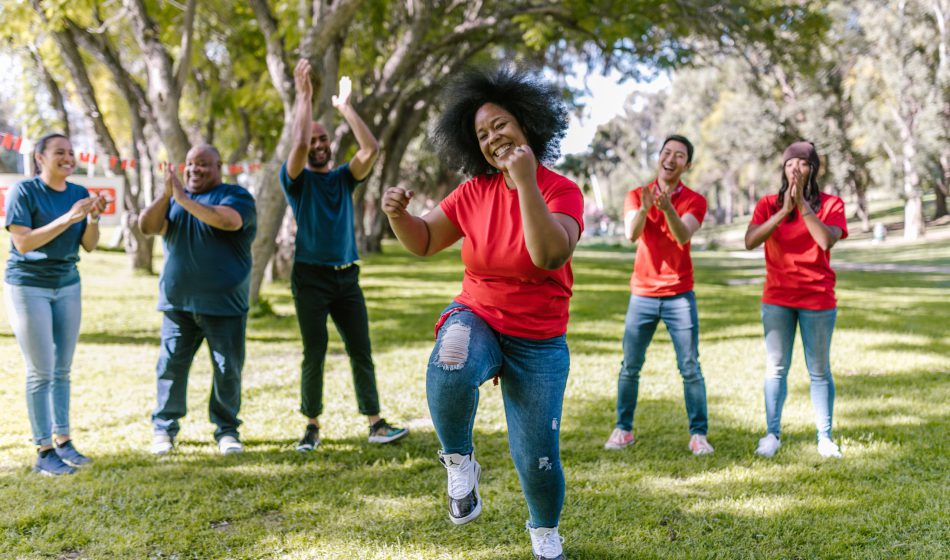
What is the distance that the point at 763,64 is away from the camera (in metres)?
14.7

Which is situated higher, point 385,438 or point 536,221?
point 536,221

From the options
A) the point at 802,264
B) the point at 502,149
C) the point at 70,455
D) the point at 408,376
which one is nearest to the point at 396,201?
the point at 502,149

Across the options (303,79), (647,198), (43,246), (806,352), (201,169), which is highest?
(303,79)

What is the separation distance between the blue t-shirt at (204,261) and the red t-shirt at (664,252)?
2.54 meters

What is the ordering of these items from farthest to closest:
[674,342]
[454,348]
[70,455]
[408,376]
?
1. [408,376]
2. [674,342]
3. [70,455]
4. [454,348]

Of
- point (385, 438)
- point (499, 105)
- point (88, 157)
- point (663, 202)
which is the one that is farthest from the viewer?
point (88, 157)

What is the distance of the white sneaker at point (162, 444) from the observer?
16.8 ft

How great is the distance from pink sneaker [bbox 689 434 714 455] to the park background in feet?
0.40

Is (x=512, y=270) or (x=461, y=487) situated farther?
(x=461, y=487)

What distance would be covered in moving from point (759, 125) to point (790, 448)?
38981 millimetres

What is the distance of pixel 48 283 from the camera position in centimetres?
482

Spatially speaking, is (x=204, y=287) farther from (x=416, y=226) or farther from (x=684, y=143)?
(x=684, y=143)

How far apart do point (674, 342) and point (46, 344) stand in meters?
3.98

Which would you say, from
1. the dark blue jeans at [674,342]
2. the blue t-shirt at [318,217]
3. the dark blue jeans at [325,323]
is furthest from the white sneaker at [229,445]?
the dark blue jeans at [674,342]
